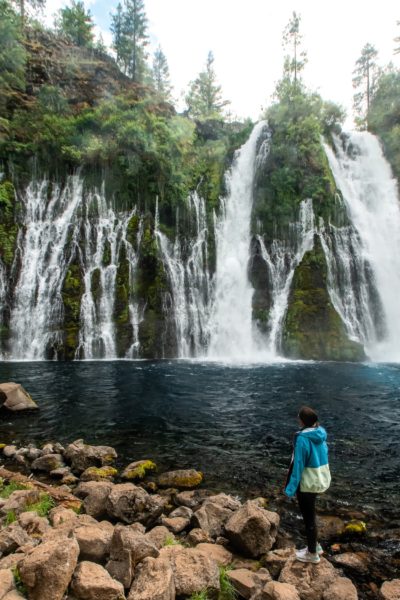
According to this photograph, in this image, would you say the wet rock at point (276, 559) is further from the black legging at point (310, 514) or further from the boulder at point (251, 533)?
the black legging at point (310, 514)

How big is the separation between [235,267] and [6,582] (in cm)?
2743

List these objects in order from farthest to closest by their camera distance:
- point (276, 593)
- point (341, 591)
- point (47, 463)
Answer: point (47, 463) < point (341, 591) < point (276, 593)

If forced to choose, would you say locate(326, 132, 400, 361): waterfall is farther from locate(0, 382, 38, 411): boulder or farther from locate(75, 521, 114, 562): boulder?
locate(75, 521, 114, 562): boulder

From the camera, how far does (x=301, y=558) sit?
472 centimetres

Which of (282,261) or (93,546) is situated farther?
(282,261)

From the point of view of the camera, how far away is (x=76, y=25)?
47.1 meters

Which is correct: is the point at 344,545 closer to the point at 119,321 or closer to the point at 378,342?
the point at 119,321

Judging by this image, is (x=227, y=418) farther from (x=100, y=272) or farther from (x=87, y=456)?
(x=100, y=272)

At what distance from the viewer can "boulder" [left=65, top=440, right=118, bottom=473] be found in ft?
26.4

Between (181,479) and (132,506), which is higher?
(132,506)

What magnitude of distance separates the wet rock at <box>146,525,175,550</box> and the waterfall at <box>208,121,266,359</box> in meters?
20.8

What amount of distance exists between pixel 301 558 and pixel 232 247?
2718cm

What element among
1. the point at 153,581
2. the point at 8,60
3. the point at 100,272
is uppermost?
the point at 8,60

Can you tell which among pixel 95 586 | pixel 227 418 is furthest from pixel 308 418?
pixel 227 418
